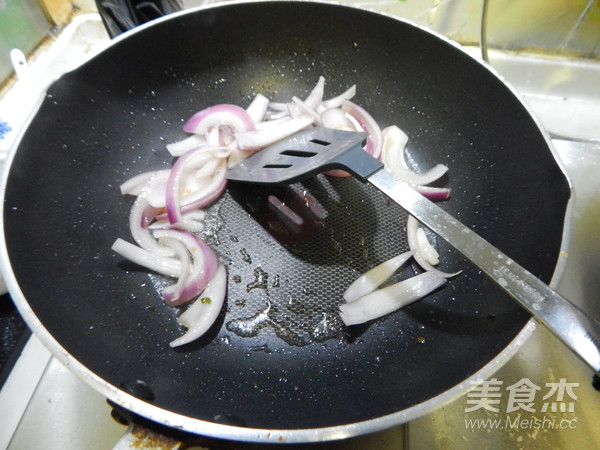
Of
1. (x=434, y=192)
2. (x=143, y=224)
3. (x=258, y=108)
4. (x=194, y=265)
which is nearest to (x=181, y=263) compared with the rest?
(x=194, y=265)

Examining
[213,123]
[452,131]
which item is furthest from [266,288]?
[452,131]

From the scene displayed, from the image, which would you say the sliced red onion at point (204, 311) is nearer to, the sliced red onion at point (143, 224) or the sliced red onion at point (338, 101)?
the sliced red onion at point (143, 224)

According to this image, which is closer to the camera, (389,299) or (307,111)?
(389,299)

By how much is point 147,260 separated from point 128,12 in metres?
0.55

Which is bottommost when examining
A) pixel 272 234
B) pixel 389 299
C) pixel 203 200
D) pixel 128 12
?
pixel 389 299

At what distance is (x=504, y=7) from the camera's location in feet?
3.35

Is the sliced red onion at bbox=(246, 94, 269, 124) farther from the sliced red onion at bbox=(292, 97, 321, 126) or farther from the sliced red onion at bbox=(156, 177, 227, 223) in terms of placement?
the sliced red onion at bbox=(156, 177, 227, 223)

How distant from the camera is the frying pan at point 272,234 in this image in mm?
552

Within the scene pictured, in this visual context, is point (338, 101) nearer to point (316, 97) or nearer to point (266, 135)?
point (316, 97)

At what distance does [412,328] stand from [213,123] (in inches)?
23.7

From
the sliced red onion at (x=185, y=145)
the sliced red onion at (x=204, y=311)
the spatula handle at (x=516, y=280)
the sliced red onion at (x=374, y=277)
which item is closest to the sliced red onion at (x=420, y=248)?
the sliced red onion at (x=374, y=277)

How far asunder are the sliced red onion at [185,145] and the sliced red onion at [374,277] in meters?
0.45

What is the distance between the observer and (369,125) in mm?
871

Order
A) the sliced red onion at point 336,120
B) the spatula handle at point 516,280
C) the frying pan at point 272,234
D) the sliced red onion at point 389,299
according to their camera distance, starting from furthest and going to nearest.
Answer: the sliced red onion at point 336,120 → the sliced red onion at point 389,299 → the frying pan at point 272,234 → the spatula handle at point 516,280
